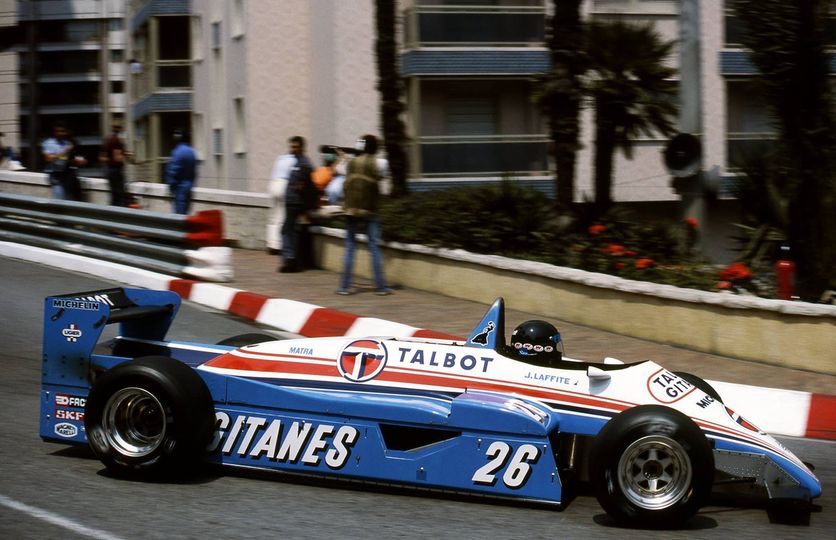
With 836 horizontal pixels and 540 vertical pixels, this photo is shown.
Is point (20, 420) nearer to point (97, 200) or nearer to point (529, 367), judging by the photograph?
point (529, 367)

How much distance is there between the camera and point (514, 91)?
2486cm

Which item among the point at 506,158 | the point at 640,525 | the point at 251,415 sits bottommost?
the point at 640,525

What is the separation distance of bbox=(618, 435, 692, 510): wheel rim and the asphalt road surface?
18 centimetres

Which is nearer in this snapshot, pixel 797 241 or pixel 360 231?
→ pixel 797 241

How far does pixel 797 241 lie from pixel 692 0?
2.83 meters

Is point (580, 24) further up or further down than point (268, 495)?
further up

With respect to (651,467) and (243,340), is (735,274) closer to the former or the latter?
(243,340)

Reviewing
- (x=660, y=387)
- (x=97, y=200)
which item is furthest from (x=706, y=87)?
(x=660, y=387)

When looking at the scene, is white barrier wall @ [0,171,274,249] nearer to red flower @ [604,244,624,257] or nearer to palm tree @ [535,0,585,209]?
palm tree @ [535,0,585,209]

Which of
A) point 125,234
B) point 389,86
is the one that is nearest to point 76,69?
point 389,86

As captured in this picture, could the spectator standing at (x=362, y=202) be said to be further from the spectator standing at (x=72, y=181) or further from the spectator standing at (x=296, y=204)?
the spectator standing at (x=72, y=181)

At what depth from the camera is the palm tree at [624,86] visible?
47.7 ft

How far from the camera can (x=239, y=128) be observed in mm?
29844

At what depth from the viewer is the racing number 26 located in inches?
237
